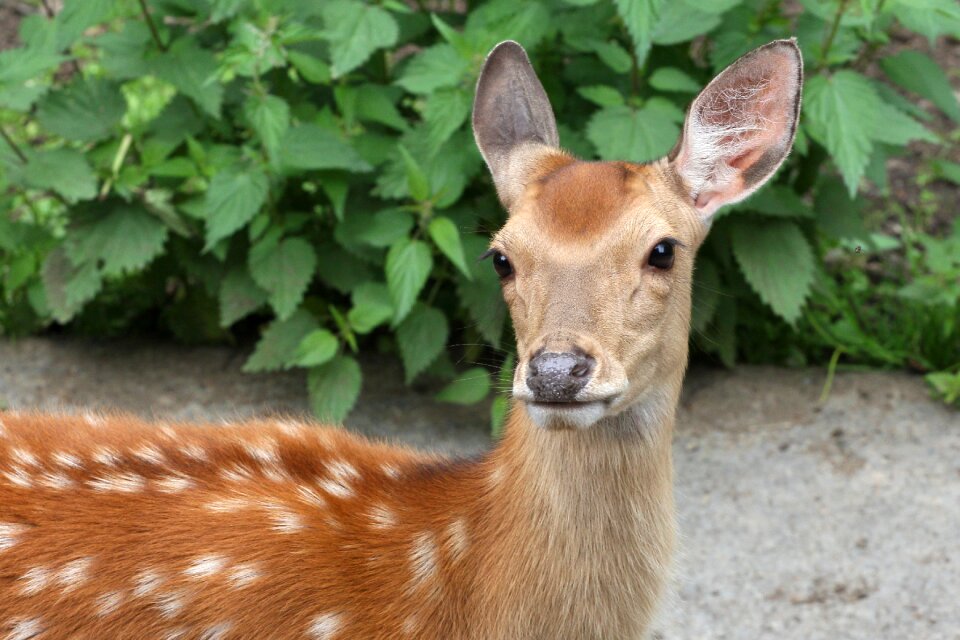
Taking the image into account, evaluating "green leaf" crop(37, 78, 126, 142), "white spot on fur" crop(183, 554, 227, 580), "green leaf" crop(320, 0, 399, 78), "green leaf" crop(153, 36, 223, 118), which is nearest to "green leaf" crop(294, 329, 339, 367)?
"green leaf" crop(153, 36, 223, 118)

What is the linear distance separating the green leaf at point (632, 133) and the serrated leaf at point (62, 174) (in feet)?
6.33

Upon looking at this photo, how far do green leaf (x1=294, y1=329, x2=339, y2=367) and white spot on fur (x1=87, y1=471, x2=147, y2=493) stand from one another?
5.50 ft

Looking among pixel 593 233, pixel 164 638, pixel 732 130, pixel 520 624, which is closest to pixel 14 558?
pixel 164 638

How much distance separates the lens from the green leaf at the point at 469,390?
5.09m

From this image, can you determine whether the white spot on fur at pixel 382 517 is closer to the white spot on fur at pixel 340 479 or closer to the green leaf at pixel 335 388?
the white spot on fur at pixel 340 479

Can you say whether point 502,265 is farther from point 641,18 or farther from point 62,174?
point 62,174

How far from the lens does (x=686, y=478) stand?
16.4 ft

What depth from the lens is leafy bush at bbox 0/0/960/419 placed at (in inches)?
184

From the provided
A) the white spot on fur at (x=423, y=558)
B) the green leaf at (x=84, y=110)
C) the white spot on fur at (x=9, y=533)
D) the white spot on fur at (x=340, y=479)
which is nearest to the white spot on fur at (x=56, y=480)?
the white spot on fur at (x=9, y=533)

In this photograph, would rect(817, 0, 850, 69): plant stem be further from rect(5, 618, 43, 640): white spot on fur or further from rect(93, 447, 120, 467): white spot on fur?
rect(5, 618, 43, 640): white spot on fur

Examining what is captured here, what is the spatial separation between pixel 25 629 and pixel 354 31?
2473 millimetres

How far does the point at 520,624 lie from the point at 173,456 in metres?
0.99

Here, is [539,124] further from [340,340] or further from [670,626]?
[340,340]

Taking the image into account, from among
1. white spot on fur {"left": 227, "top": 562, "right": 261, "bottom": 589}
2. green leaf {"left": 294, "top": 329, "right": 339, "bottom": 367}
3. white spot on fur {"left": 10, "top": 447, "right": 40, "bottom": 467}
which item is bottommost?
green leaf {"left": 294, "top": 329, "right": 339, "bottom": 367}
